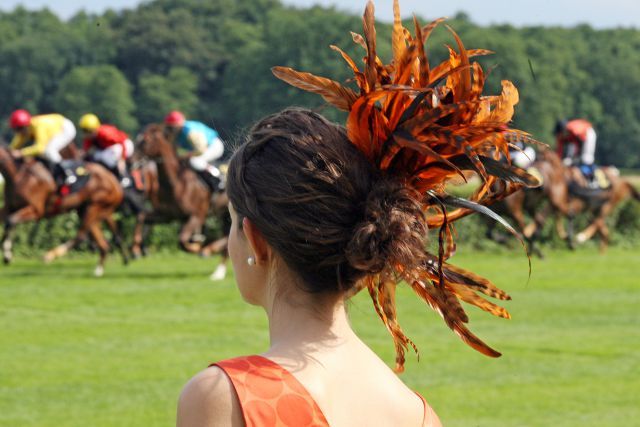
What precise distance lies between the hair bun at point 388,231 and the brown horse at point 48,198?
14.8 meters

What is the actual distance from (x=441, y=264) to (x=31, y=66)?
69107 mm

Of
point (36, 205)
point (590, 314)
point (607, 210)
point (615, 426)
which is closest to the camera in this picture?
point (615, 426)

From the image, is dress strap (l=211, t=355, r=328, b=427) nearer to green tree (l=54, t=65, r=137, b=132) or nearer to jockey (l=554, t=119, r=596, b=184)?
jockey (l=554, t=119, r=596, b=184)

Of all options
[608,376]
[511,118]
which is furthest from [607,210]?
[511,118]

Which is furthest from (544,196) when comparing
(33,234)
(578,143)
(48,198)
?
(48,198)

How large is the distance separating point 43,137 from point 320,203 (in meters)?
16.1

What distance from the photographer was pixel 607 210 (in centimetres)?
2252

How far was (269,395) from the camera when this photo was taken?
1.56m

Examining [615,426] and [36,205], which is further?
[36,205]

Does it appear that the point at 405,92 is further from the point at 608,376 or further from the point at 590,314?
the point at 590,314

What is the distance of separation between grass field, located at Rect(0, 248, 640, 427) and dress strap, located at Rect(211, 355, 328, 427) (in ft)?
17.3

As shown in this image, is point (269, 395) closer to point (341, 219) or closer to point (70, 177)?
point (341, 219)

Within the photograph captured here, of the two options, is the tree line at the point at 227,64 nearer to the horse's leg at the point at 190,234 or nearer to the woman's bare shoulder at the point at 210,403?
the horse's leg at the point at 190,234

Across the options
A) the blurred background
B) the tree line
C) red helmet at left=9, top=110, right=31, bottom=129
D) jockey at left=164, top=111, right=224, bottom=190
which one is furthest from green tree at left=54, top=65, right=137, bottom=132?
red helmet at left=9, top=110, right=31, bottom=129
